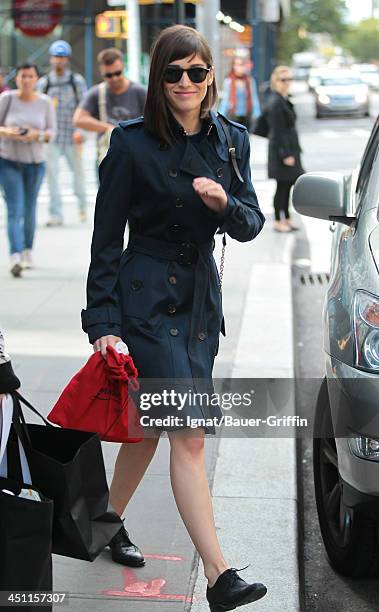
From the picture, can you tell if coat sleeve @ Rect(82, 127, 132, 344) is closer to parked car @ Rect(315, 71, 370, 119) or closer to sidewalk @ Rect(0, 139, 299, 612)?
sidewalk @ Rect(0, 139, 299, 612)

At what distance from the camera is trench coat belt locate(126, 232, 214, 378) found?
12.5ft

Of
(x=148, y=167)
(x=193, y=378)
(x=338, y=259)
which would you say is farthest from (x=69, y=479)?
(x=338, y=259)

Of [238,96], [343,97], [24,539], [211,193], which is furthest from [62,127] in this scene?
[343,97]

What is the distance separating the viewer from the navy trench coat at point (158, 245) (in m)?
3.74

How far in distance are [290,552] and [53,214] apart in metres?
9.80

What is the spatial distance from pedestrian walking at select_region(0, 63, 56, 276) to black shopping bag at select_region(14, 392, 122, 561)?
707cm

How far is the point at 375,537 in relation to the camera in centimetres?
415

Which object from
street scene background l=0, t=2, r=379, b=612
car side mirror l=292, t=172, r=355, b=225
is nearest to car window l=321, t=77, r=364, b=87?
street scene background l=0, t=2, r=379, b=612

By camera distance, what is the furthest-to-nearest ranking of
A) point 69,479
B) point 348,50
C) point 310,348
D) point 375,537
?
1. point 348,50
2. point 310,348
3. point 375,537
4. point 69,479

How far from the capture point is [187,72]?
3676 millimetres

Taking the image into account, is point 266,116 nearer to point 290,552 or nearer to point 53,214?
point 53,214

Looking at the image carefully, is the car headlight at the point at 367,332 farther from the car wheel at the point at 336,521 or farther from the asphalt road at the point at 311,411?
the asphalt road at the point at 311,411

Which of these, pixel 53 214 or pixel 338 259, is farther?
pixel 53 214

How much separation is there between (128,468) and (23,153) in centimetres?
670
